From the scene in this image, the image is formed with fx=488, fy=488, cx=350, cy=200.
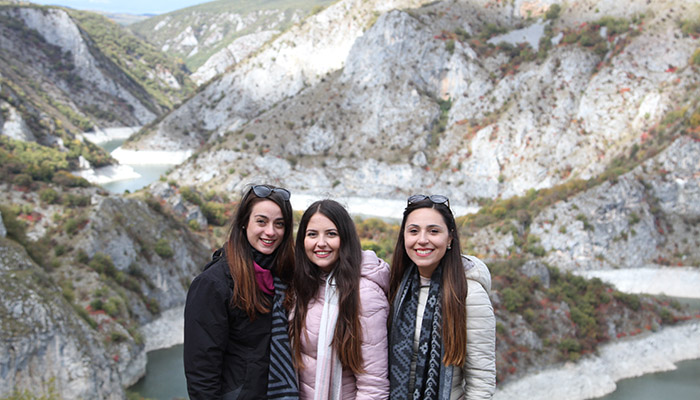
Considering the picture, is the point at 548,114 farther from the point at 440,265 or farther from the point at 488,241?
the point at 440,265

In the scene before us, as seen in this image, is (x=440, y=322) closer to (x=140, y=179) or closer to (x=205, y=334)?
(x=205, y=334)

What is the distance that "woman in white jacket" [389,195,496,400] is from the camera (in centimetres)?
361

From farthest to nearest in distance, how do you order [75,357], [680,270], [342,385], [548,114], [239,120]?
[239,120]
[548,114]
[680,270]
[75,357]
[342,385]

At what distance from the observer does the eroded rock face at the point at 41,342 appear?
14.9m

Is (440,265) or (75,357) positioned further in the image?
(75,357)

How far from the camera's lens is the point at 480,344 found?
3.63 metres

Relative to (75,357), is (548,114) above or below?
above

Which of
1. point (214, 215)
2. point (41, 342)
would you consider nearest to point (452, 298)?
point (41, 342)

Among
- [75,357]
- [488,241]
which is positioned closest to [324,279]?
[75,357]

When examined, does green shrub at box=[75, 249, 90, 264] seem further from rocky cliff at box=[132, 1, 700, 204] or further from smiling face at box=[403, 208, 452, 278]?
rocky cliff at box=[132, 1, 700, 204]

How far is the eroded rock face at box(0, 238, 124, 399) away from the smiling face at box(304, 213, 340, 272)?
14.4 m

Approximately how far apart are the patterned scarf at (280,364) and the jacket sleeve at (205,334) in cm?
37

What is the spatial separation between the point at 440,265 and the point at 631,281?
139ft

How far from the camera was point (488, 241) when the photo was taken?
40.4 m
